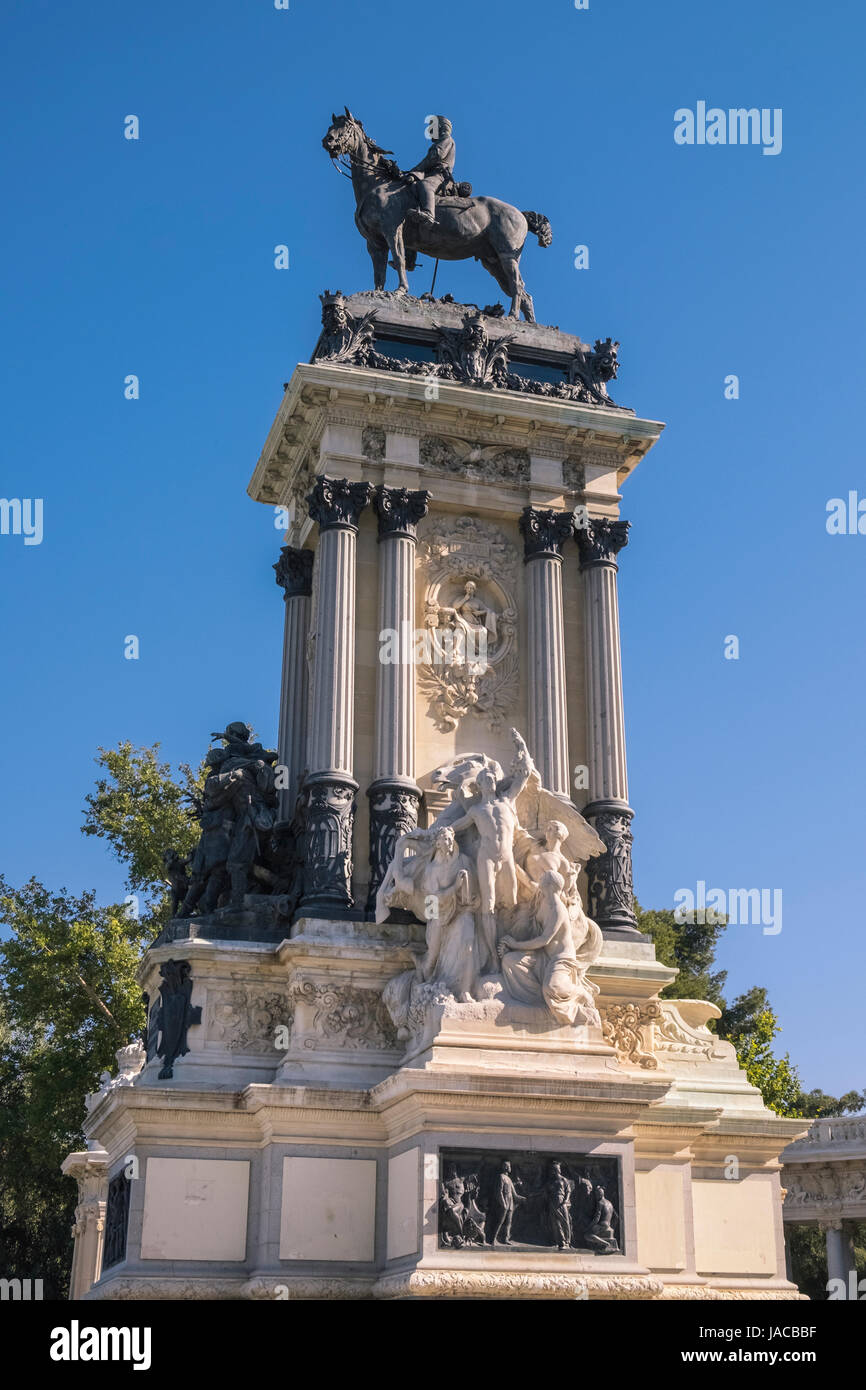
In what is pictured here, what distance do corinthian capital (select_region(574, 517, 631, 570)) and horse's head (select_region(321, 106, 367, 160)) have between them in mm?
6801

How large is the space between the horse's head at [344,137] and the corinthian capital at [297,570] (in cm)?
602

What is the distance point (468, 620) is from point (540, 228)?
737 centimetres

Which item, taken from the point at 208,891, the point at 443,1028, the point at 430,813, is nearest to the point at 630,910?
the point at 430,813

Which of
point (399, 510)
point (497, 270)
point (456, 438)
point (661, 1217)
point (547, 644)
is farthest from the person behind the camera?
point (497, 270)

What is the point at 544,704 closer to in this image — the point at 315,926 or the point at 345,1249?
the point at 315,926

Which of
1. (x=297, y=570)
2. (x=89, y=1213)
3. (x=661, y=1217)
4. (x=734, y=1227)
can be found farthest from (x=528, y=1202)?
(x=89, y=1213)

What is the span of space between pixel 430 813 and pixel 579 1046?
4.03 meters

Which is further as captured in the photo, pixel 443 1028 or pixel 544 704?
pixel 544 704

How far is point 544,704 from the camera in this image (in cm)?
2128

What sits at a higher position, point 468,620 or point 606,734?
point 468,620

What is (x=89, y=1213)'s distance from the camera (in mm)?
29859

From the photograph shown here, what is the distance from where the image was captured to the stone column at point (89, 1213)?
2938 cm

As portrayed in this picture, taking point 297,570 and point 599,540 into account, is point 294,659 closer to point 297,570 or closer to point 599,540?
point 297,570
